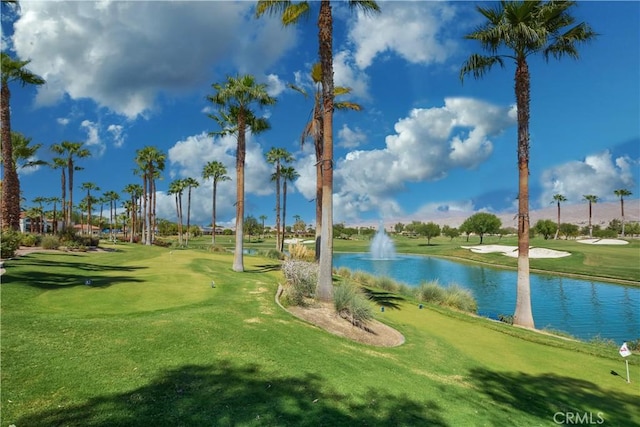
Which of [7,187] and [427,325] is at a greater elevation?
[7,187]

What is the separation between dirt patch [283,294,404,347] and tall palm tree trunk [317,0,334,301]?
0.94 metres

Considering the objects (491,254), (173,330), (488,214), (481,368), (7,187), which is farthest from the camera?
(488,214)

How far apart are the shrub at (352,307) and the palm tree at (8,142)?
2366 centimetres

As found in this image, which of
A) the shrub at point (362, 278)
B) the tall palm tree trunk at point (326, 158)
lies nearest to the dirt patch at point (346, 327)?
the tall palm tree trunk at point (326, 158)

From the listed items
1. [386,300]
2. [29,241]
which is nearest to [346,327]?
[386,300]

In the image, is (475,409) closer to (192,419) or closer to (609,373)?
(192,419)

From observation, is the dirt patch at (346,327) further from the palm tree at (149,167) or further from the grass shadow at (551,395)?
the palm tree at (149,167)

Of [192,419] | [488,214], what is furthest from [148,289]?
[488,214]

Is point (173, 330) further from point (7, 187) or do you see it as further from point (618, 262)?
point (618, 262)

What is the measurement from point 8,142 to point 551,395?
31.0 meters

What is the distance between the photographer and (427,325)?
15.1 meters

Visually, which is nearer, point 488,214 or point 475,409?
point 475,409

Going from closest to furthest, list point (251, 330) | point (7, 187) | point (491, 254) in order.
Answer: point (251, 330), point (7, 187), point (491, 254)

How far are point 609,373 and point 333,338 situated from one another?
26.5 ft
